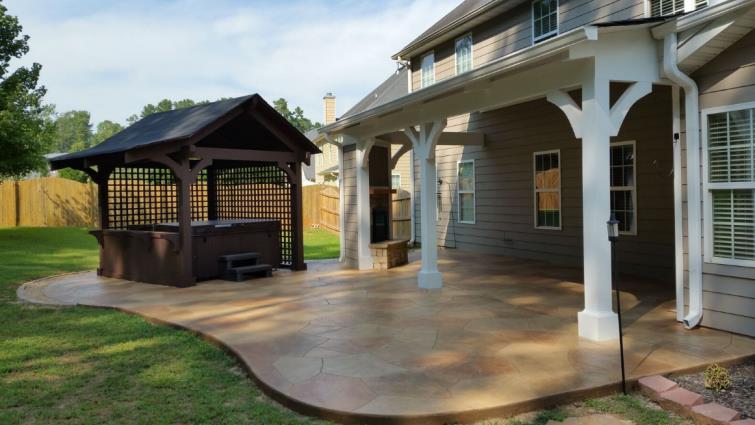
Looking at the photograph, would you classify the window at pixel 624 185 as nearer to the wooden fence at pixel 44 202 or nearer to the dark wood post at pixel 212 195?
the dark wood post at pixel 212 195

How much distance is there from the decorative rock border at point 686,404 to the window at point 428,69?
10090 millimetres

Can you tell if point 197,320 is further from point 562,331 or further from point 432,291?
point 562,331

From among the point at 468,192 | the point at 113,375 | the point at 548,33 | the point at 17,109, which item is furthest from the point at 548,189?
the point at 17,109

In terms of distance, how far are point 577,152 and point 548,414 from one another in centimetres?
663

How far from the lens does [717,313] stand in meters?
4.81

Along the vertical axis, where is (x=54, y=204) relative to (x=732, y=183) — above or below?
above

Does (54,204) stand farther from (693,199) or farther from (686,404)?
(686,404)

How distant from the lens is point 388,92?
21.1 m

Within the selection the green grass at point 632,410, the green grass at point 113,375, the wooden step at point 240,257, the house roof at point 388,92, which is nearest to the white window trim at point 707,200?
the green grass at point 632,410

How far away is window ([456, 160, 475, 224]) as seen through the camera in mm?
11898

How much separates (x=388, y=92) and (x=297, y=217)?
1248 centimetres

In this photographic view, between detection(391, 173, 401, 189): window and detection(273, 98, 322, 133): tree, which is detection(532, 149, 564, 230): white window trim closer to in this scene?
detection(391, 173, 401, 189): window

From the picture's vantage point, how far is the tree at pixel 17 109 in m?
13.7

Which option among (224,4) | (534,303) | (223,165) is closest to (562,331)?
(534,303)
